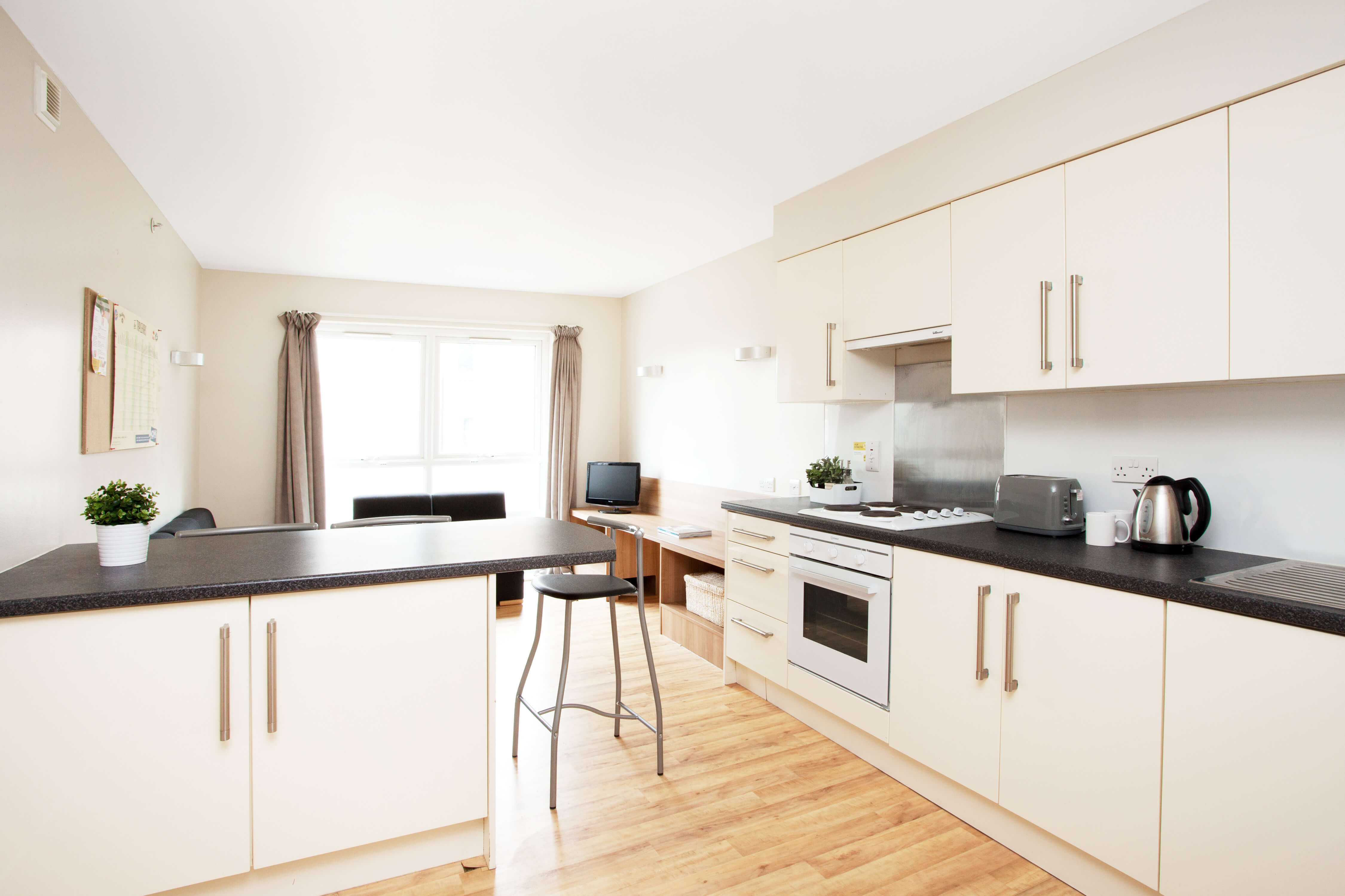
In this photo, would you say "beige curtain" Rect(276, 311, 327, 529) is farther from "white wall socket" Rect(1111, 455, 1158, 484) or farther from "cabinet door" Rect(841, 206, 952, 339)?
"white wall socket" Rect(1111, 455, 1158, 484)

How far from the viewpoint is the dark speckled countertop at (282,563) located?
61.7 inches

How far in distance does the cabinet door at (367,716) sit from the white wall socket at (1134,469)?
213cm

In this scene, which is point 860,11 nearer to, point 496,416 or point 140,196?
point 140,196

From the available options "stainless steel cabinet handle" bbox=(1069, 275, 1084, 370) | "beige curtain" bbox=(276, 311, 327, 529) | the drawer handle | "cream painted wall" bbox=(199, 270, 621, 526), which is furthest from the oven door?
"cream painted wall" bbox=(199, 270, 621, 526)

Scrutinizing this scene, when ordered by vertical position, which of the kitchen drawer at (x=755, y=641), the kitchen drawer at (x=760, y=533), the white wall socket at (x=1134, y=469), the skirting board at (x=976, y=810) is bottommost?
the skirting board at (x=976, y=810)

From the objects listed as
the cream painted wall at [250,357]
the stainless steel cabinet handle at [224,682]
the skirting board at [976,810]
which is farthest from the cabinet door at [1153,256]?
the cream painted wall at [250,357]

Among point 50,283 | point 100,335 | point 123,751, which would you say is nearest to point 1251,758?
point 123,751

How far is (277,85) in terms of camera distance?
232 cm

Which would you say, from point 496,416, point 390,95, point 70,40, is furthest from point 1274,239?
point 496,416

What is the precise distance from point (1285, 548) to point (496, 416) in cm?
545

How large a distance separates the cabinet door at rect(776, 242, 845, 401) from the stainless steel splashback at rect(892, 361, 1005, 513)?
1.20 feet

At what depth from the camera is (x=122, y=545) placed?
5.88 feet

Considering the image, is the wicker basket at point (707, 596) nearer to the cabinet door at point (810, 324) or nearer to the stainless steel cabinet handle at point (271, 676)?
the cabinet door at point (810, 324)

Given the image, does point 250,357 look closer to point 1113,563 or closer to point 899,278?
point 899,278
